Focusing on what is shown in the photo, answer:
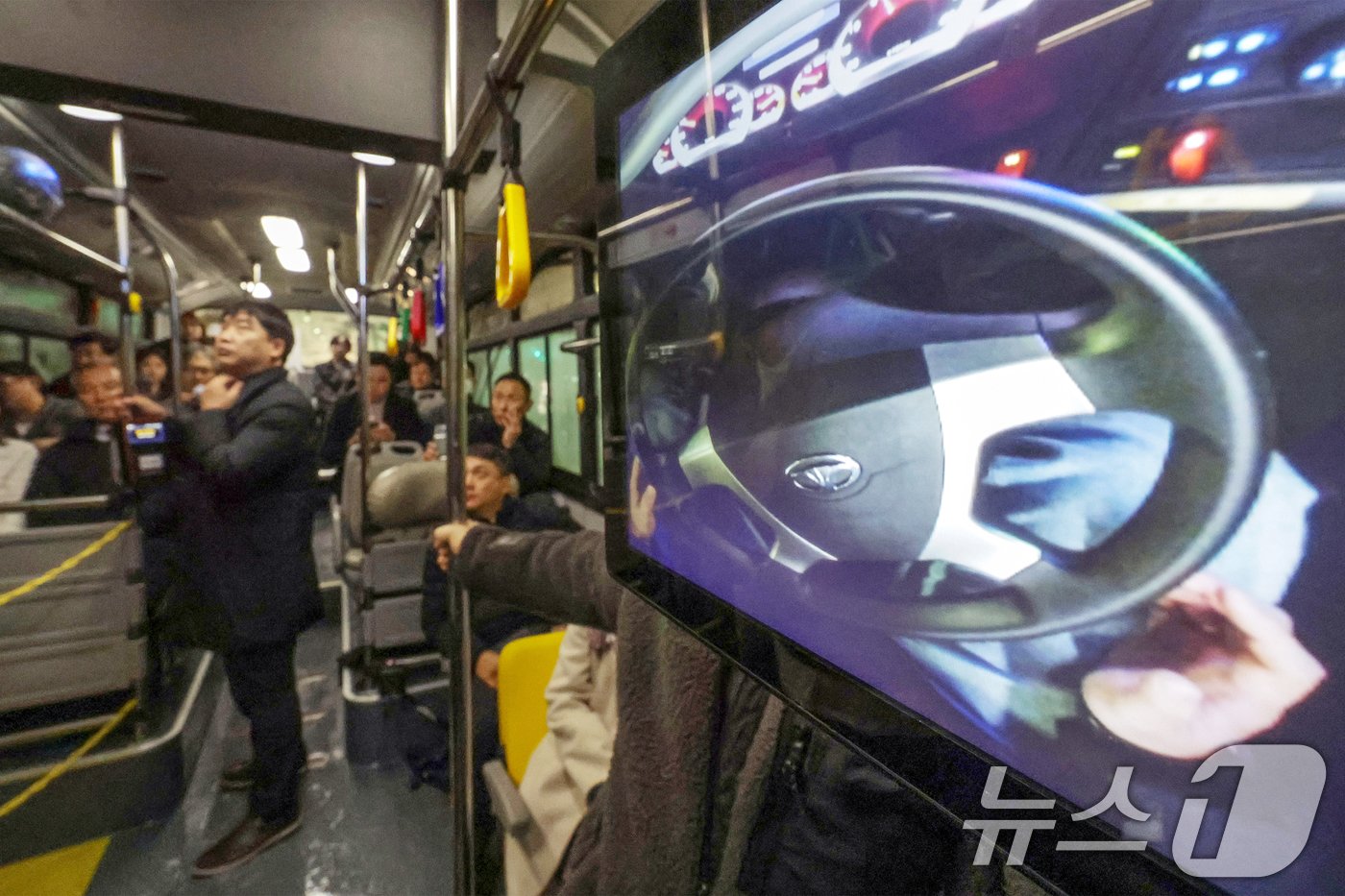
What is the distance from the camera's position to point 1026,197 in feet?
1.08

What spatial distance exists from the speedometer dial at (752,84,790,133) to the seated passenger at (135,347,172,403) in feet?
17.0

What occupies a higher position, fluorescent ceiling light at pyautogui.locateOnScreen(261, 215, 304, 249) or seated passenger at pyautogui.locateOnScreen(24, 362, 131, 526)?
fluorescent ceiling light at pyautogui.locateOnScreen(261, 215, 304, 249)

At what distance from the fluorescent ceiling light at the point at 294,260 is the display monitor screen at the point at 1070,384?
6.25 m

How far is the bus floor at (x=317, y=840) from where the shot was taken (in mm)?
2037

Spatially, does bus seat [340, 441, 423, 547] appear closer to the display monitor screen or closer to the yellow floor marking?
the yellow floor marking

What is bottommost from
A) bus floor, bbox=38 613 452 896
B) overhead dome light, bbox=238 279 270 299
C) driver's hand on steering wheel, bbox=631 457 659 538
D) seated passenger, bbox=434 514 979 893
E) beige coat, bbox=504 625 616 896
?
bus floor, bbox=38 613 452 896

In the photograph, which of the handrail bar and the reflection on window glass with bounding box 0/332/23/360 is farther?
the reflection on window glass with bounding box 0/332/23/360

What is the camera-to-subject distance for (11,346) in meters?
3.21

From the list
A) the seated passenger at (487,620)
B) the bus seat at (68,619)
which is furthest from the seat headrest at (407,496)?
the bus seat at (68,619)

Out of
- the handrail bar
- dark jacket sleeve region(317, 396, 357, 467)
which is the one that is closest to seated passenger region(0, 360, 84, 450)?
the handrail bar

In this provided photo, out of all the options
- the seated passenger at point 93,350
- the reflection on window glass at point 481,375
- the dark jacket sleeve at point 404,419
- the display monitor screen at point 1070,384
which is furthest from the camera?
the reflection on window glass at point 481,375

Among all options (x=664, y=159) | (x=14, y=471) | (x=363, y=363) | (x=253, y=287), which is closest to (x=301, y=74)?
(x=363, y=363)

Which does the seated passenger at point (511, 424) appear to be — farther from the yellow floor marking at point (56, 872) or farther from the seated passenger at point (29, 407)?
the yellow floor marking at point (56, 872)

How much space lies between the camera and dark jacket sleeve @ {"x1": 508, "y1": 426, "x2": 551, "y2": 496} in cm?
368
